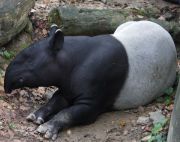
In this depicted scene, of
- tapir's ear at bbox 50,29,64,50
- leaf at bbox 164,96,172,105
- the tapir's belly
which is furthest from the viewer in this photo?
leaf at bbox 164,96,172,105

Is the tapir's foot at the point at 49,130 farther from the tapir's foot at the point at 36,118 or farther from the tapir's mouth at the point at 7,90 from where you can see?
the tapir's mouth at the point at 7,90

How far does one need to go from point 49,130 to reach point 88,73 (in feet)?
2.94

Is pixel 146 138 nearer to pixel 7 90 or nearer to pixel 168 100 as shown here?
pixel 168 100

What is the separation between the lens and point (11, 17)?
26.7 feet

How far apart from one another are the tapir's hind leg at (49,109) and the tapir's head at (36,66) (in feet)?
1.15

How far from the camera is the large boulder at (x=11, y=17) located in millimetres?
8008

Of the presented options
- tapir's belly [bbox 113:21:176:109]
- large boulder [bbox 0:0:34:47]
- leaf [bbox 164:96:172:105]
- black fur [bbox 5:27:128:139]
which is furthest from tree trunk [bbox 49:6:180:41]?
leaf [bbox 164:96:172:105]

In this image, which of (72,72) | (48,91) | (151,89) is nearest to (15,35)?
(48,91)

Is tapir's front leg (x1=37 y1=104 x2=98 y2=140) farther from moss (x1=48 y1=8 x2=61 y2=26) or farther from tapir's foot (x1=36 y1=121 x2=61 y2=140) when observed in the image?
moss (x1=48 y1=8 x2=61 y2=26)

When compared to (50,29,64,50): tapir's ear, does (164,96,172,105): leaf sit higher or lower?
lower

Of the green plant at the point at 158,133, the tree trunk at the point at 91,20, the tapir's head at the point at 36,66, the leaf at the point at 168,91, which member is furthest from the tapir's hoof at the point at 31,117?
the tree trunk at the point at 91,20

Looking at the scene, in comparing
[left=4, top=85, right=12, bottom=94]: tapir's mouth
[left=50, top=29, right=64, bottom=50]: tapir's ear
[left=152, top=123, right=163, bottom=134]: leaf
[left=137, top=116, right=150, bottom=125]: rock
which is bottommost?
[left=137, top=116, right=150, bottom=125]: rock

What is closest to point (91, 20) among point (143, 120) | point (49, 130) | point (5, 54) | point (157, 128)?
point (5, 54)

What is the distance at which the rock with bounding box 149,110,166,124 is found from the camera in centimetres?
728
